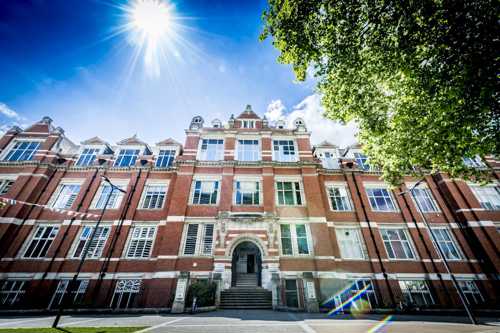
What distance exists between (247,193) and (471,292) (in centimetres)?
2027

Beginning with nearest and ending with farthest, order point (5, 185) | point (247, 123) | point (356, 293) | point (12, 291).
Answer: point (12, 291), point (356, 293), point (5, 185), point (247, 123)

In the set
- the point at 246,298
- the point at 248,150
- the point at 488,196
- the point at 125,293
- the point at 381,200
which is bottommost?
the point at 246,298

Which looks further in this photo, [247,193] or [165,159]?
[165,159]

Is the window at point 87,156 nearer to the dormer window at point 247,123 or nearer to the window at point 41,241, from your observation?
the window at point 41,241

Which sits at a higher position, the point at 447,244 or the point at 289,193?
the point at 289,193

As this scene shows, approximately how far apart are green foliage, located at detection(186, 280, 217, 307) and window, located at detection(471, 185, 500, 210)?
26414mm

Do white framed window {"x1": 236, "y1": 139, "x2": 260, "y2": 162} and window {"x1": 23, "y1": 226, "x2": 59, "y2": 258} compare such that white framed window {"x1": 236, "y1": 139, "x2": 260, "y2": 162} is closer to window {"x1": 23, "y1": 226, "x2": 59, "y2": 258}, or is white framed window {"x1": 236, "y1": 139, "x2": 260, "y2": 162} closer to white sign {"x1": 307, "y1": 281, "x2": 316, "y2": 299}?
white sign {"x1": 307, "y1": 281, "x2": 316, "y2": 299}

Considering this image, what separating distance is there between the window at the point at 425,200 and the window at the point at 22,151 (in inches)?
1601

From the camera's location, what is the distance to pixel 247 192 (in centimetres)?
1939

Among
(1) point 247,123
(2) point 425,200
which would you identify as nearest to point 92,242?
(1) point 247,123

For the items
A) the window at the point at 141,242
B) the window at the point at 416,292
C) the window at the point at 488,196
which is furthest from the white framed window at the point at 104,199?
the window at the point at 488,196

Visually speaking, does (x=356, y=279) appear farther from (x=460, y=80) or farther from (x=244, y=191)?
(x=460, y=80)

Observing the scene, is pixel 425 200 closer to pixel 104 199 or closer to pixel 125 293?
pixel 125 293

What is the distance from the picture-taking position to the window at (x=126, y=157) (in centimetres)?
2167
